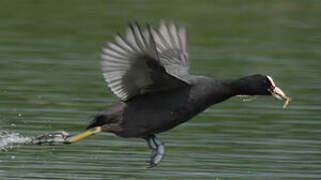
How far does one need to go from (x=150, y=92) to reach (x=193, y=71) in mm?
4997

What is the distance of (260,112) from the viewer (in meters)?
12.3

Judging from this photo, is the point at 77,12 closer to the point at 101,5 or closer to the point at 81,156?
the point at 101,5

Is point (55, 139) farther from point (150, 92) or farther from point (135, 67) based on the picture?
point (135, 67)

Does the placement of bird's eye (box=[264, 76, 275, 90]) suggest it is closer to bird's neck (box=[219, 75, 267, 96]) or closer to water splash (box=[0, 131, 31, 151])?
bird's neck (box=[219, 75, 267, 96])

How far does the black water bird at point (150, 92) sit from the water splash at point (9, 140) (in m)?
0.61

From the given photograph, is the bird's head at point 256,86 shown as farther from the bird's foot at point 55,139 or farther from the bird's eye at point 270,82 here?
the bird's foot at point 55,139

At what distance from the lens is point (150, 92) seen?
8.91m

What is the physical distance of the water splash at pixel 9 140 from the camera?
9594mm

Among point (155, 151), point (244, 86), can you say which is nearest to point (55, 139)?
point (155, 151)

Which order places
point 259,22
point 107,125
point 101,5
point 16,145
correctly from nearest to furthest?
point 107,125, point 16,145, point 259,22, point 101,5

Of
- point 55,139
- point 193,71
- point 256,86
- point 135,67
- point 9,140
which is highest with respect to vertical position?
point 135,67

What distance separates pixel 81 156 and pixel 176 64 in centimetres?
124

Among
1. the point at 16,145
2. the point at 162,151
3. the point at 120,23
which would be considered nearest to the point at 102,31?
the point at 120,23

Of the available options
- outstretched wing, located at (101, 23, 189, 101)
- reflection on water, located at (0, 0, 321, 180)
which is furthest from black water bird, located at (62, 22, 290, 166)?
reflection on water, located at (0, 0, 321, 180)
